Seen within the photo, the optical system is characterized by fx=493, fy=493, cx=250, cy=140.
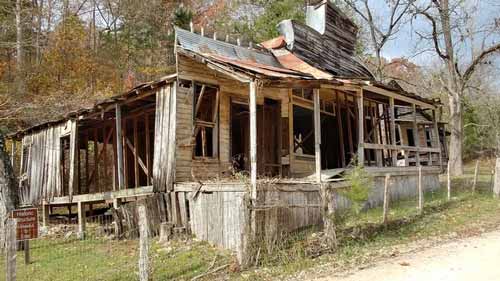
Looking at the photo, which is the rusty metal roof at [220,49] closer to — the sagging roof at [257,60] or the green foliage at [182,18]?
the sagging roof at [257,60]

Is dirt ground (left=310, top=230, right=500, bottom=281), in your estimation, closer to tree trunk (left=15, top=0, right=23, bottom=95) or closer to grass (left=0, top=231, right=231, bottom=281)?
grass (left=0, top=231, right=231, bottom=281)

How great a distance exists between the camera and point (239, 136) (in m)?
17.1

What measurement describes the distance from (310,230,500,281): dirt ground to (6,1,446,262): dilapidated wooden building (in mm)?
2032

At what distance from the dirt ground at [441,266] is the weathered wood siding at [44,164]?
1215cm

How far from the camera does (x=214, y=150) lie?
46.1 feet

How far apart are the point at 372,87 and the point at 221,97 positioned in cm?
479

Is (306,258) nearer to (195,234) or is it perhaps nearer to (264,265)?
(264,265)

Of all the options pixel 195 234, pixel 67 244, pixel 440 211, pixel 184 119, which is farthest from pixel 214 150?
pixel 440 211

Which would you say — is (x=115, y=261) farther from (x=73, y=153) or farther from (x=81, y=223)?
(x=73, y=153)

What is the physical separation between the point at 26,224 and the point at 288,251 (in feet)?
16.4

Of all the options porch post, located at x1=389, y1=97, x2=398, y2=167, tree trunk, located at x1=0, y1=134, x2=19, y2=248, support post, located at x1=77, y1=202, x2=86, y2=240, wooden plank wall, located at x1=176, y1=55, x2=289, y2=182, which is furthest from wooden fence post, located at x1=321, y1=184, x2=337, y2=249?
support post, located at x1=77, y1=202, x2=86, y2=240

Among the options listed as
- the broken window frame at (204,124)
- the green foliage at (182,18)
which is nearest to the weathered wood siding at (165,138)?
the broken window frame at (204,124)

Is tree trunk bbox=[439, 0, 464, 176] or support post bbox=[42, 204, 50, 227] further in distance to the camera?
tree trunk bbox=[439, 0, 464, 176]

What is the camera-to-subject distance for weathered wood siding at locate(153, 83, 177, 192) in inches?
514
